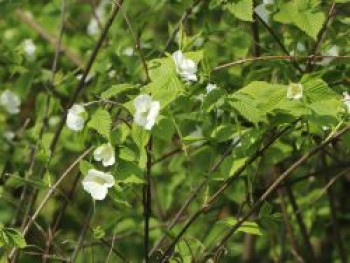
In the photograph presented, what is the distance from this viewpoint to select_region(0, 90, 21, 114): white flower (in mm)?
2711

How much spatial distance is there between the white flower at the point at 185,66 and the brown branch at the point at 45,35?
1.48 m

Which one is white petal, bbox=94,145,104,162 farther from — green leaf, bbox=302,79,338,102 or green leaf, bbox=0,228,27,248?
green leaf, bbox=302,79,338,102

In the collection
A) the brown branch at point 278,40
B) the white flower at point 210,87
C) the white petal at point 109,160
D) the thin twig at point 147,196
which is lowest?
the thin twig at point 147,196

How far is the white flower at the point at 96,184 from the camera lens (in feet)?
6.00

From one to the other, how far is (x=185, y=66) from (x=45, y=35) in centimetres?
155

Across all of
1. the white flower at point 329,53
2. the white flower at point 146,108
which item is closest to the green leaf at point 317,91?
the white flower at point 146,108

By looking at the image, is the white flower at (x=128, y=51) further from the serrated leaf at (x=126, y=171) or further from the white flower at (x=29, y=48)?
the serrated leaf at (x=126, y=171)

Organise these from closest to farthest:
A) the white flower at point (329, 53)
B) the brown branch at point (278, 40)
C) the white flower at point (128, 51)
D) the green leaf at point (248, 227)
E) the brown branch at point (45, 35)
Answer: the green leaf at point (248, 227) → the brown branch at point (278, 40) → the white flower at point (329, 53) → the white flower at point (128, 51) → the brown branch at point (45, 35)

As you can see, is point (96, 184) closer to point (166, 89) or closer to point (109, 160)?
point (109, 160)

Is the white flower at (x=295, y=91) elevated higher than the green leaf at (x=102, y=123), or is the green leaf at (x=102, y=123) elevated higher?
the white flower at (x=295, y=91)

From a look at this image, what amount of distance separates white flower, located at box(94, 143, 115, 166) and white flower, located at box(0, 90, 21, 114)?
0.96 metres

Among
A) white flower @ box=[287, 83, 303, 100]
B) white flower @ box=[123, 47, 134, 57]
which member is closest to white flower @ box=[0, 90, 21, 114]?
white flower @ box=[123, 47, 134, 57]

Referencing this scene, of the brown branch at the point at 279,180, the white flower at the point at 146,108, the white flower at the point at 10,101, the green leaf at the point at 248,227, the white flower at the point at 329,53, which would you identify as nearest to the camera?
the white flower at the point at 146,108

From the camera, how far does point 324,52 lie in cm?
232
